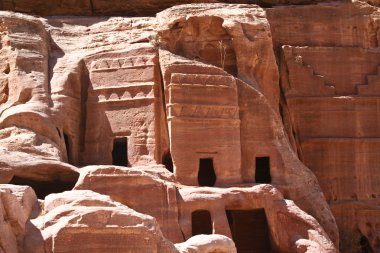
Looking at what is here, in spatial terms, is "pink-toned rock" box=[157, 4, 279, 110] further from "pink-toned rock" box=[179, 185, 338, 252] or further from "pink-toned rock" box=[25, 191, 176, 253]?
"pink-toned rock" box=[25, 191, 176, 253]

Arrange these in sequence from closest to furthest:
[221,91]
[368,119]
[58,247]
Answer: [58,247] → [221,91] → [368,119]

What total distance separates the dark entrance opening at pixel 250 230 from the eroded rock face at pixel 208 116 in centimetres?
4

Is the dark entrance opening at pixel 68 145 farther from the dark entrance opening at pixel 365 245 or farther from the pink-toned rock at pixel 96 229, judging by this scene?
the dark entrance opening at pixel 365 245

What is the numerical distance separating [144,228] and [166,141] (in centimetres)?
876

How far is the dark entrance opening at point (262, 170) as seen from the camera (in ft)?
78.2

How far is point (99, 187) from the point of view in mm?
19141

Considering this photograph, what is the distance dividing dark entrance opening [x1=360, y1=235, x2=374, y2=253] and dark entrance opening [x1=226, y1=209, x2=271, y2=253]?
443cm

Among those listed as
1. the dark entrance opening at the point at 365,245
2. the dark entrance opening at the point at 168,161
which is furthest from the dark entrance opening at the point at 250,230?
the dark entrance opening at the point at 365,245

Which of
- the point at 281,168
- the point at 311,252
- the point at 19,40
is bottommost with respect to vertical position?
the point at 311,252

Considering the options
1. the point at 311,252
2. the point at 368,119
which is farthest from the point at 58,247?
the point at 368,119

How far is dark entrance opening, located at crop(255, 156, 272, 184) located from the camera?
78.2ft

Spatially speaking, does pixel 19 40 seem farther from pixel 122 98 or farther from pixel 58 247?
pixel 58 247

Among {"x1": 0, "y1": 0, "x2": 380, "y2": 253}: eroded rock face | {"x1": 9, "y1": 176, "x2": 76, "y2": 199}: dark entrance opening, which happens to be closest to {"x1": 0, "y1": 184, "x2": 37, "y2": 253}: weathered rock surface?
{"x1": 0, "y1": 0, "x2": 380, "y2": 253}: eroded rock face

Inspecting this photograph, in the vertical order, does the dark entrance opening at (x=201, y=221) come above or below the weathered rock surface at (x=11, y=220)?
below
